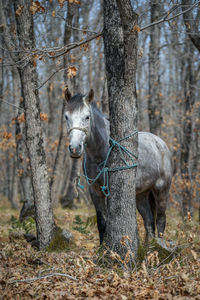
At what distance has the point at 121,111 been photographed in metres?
4.80

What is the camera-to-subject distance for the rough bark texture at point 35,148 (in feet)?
20.7

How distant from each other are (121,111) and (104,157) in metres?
1.25

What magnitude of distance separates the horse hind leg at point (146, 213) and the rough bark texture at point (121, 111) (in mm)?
2280

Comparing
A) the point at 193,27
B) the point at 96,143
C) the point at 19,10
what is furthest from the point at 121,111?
the point at 193,27

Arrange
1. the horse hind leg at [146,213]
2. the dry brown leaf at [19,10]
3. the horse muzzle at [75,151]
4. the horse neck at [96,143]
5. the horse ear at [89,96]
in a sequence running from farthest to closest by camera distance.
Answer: the horse hind leg at [146,213] → the dry brown leaf at [19,10] → the horse neck at [96,143] → the horse ear at [89,96] → the horse muzzle at [75,151]

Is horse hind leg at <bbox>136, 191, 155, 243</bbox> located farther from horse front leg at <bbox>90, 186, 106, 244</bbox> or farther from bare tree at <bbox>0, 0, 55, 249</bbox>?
bare tree at <bbox>0, 0, 55, 249</bbox>

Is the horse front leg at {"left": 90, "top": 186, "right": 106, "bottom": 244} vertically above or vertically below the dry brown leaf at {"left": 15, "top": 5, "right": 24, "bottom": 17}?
below

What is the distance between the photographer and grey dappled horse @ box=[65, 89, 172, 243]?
5355mm

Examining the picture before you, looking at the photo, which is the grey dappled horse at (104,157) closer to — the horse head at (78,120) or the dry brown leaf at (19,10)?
the horse head at (78,120)

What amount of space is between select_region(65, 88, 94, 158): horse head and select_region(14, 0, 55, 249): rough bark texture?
1.01m

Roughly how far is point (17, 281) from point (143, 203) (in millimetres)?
3807

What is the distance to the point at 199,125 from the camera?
13.3 meters

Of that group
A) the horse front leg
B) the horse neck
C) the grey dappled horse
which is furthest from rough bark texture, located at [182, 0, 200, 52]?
the horse front leg

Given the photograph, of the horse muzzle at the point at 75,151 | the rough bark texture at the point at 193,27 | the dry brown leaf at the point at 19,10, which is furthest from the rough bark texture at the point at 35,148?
the rough bark texture at the point at 193,27
